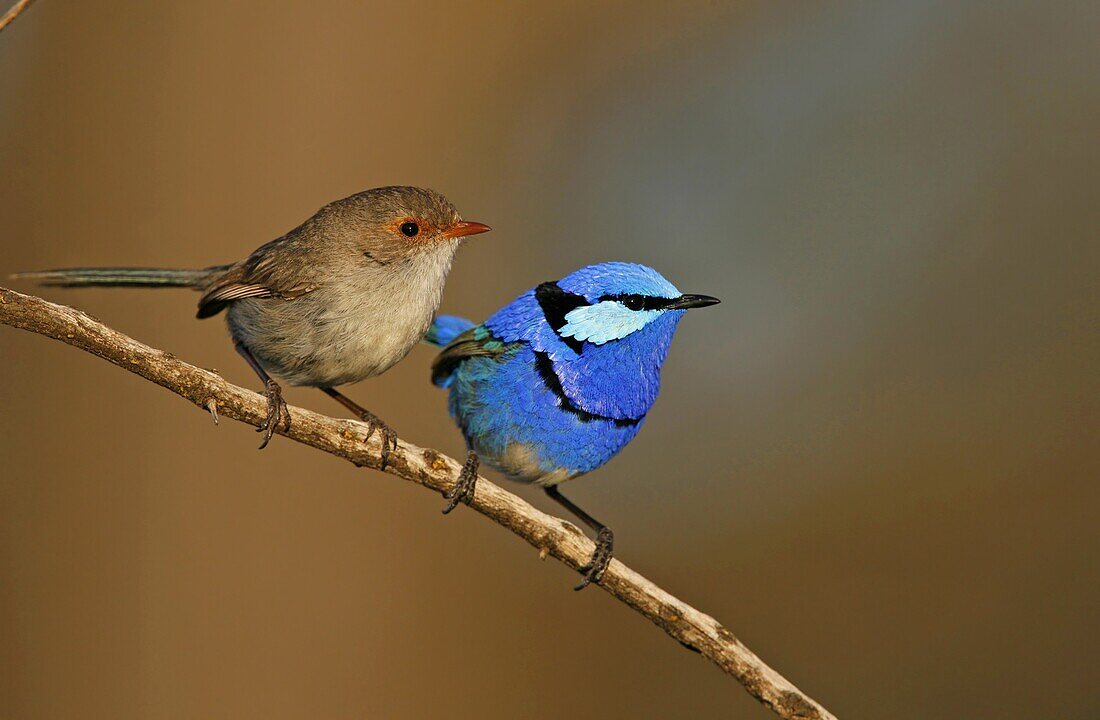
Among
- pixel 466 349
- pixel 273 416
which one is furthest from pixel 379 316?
pixel 466 349

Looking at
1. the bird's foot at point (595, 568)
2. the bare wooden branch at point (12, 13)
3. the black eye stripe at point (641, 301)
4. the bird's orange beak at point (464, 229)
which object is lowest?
the bird's foot at point (595, 568)

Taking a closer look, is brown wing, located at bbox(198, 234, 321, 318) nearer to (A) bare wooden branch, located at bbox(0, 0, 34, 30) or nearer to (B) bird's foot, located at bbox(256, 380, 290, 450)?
(B) bird's foot, located at bbox(256, 380, 290, 450)

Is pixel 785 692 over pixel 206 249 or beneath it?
beneath

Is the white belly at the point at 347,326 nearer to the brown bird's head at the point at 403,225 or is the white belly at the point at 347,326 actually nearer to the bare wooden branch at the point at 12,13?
the brown bird's head at the point at 403,225

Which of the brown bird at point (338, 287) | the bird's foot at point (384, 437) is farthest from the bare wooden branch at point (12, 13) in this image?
the bird's foot at point (384, 437)

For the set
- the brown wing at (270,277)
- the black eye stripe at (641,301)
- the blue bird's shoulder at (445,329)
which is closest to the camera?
the black eye stripe at (641,301)

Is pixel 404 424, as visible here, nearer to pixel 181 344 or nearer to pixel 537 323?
pixel 181 344

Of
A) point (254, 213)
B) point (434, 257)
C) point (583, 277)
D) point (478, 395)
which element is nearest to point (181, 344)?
point (254, 213)
